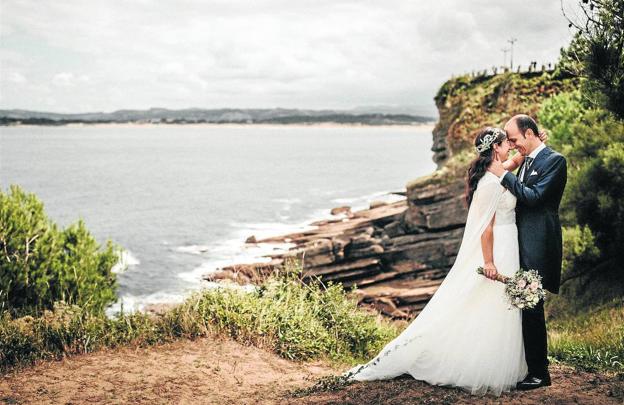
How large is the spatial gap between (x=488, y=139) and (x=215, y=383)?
5052 millimetres

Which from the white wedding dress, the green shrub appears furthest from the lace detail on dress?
the green shrub

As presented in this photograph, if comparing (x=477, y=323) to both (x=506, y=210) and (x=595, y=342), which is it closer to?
(x=506, y=210)

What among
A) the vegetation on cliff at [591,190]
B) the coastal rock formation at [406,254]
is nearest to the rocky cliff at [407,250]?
the coastal rock formation at [406,254]

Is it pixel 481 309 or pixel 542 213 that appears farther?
pixel 481 309

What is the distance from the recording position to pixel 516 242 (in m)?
6.42

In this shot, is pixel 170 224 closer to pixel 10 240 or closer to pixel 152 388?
pixel 10 240

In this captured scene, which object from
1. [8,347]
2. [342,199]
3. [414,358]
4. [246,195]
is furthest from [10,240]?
[246,195]

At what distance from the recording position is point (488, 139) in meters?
6.30

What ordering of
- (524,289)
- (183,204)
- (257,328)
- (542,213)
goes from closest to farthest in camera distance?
1. (524,289)
2. (542,213)
3. (257,328)
4. (183,204)

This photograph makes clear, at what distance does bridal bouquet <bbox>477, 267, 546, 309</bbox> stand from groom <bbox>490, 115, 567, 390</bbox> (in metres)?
0.20

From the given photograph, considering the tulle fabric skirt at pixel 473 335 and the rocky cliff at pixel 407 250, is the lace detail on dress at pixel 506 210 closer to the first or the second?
the tulle fabric skirt at pixel 473 335

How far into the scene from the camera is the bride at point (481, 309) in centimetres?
632

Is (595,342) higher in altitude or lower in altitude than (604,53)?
lower

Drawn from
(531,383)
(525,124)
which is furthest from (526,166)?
(531,383)
